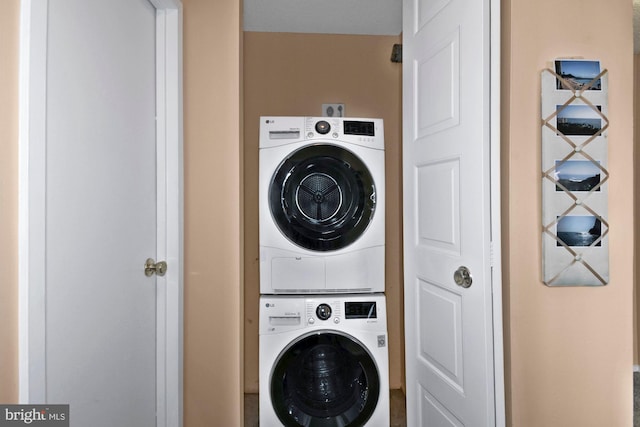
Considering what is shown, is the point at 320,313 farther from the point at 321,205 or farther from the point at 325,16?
the point at 325,16

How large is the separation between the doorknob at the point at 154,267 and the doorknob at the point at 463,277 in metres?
1.18

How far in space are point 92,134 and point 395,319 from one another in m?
2.29

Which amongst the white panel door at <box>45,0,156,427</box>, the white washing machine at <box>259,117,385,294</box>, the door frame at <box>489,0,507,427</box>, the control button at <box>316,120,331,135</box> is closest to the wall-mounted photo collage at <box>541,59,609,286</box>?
the door frame at <box>489,0,507,427</box>

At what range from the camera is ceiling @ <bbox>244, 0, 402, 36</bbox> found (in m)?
2.39

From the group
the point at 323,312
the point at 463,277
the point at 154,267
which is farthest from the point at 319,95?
the point at 463,277

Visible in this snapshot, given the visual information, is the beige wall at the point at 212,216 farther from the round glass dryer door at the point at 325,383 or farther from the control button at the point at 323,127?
the control button at the point at 323,127

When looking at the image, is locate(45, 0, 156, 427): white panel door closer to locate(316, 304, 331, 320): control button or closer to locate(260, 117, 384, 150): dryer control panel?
locate(260, 117, 384, 150): dryer control panel

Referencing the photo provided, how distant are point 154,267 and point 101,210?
446 millimetres

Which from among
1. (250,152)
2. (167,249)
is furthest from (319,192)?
(250,152)

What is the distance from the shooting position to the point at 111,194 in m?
1.34

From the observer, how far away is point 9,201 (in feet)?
2.91

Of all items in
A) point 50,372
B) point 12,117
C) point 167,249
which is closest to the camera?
point 12,117

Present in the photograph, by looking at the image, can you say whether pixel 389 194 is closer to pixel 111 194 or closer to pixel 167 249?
pixel 167 249

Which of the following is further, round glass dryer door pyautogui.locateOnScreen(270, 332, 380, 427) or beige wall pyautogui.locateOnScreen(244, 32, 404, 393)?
beige wall pyautogui.locateOnScreen(244, 32, 404, 393)
